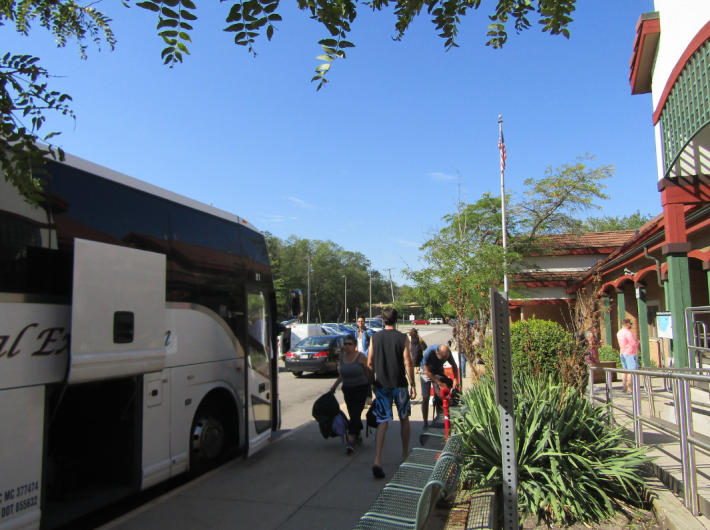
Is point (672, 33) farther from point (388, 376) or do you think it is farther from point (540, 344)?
point (388, 376)

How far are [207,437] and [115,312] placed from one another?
238cm

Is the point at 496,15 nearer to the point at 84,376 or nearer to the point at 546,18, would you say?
the point at 546,18

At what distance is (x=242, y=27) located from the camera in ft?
9.12

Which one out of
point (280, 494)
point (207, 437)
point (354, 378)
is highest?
point (354, 378)

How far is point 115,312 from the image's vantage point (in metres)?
4.68

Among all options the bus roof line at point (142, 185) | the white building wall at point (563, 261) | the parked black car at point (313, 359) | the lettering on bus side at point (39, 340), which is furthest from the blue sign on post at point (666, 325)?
the white building wall at point (563, 261)

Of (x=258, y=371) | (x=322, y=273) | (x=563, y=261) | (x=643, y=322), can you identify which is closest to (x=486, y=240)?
(x=563, y=261)

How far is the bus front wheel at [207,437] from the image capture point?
614 centimetres

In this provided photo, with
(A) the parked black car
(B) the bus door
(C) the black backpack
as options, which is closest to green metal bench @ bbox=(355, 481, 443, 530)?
(B) the bus door

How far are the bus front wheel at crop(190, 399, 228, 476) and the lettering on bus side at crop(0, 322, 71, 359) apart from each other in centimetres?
222

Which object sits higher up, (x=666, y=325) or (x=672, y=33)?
(x=672, y=33)

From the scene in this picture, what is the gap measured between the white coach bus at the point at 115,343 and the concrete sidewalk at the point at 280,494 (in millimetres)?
314

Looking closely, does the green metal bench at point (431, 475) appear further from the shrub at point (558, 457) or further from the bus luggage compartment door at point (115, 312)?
the bus luggage compartment door at point (115, 312)

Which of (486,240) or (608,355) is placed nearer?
(608,355)
